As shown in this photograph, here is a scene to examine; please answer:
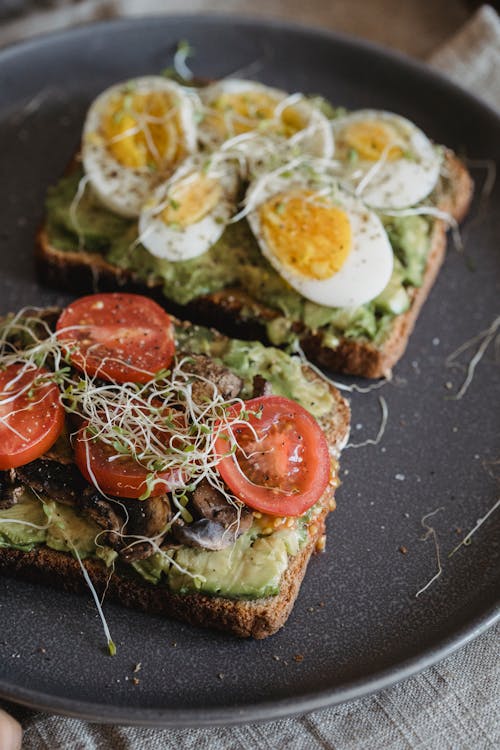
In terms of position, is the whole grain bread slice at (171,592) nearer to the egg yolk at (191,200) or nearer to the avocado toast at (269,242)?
the avocado toast at (269,242)

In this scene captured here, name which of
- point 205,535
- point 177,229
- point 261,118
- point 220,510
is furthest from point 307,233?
point 205,535

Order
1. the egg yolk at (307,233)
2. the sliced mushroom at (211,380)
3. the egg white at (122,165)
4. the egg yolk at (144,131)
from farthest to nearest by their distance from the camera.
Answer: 1. the egg yolk at (144,131)
2. the egg white at (122,165)
3. the egg yolk at (307,233)
4. the sliced mushroom at (211,380)

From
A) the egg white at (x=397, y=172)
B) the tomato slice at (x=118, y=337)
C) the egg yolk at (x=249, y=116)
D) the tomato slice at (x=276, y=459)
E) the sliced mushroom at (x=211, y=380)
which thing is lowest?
the tomato slice at (x=118, y=337)

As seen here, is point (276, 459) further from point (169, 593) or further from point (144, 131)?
point (144, 131)

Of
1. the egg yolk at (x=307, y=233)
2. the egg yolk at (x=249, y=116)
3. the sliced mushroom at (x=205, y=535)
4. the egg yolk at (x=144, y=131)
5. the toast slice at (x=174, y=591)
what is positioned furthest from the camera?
the egg yolk at (x=249, y=116)

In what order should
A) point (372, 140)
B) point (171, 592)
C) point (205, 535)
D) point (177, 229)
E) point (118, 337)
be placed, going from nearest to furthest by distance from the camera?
point (205, 535) < point (171, 592) < point (118, 337) < point (177, 229) < point (372, 140)

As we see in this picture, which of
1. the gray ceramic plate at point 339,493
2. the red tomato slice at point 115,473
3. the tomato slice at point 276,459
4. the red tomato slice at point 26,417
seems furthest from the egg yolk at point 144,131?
the red tomato slice at point 115,473

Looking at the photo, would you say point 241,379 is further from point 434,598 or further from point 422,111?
point 422,111

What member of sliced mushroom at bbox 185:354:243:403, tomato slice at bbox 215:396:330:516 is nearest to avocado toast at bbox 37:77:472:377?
sliced mushroom at bbox 185:354:243:403
